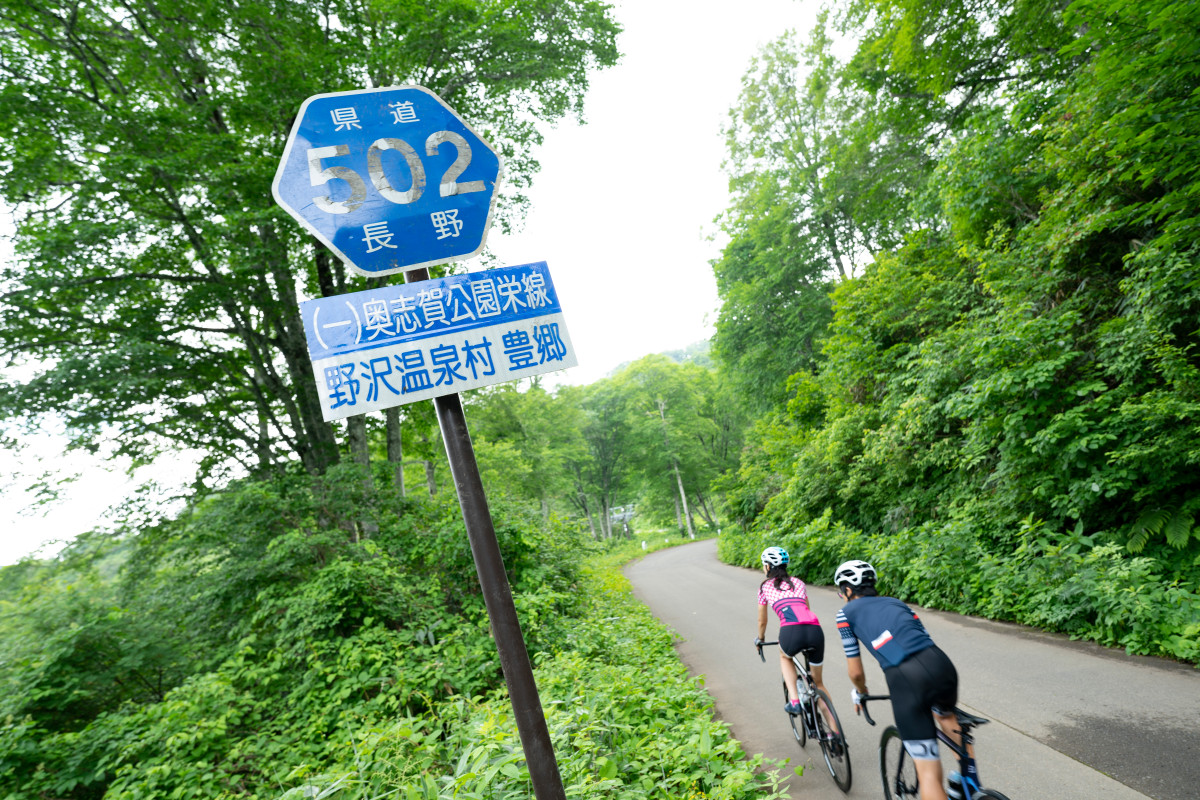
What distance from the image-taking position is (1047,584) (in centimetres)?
629

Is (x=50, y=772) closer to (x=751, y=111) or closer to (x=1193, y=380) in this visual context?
(x=1193, y=380)

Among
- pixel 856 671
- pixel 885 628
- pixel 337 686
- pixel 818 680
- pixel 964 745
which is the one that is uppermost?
pixel 885 628

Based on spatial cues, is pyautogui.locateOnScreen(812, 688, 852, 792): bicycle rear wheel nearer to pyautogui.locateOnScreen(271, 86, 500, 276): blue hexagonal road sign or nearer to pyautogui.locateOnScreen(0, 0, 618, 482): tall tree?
pyautogui.locateOnScreen(271, 86, 500, 276): blue hexagonal road sign

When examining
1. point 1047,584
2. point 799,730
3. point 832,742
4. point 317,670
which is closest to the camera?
point 832,742

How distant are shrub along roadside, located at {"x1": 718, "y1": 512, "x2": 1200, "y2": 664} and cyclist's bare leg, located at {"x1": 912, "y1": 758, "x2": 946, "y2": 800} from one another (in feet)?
12.5

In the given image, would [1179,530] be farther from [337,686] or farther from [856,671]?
[337,686]

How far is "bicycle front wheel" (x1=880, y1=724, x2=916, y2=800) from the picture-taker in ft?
10.9

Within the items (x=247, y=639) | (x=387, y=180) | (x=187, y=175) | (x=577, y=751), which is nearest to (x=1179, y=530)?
(x=577, y=751)

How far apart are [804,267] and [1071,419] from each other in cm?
1352

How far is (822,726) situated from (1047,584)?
4.11m

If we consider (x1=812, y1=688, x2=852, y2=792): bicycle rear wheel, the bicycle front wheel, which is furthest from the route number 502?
(x1=812, y1=688, x2=852, y2=792): bicycle rear wheel

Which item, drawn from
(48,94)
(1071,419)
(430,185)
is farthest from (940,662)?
(48,94)

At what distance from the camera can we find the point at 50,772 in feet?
15.1

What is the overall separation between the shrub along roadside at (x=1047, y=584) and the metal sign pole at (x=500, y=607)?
6.19m
